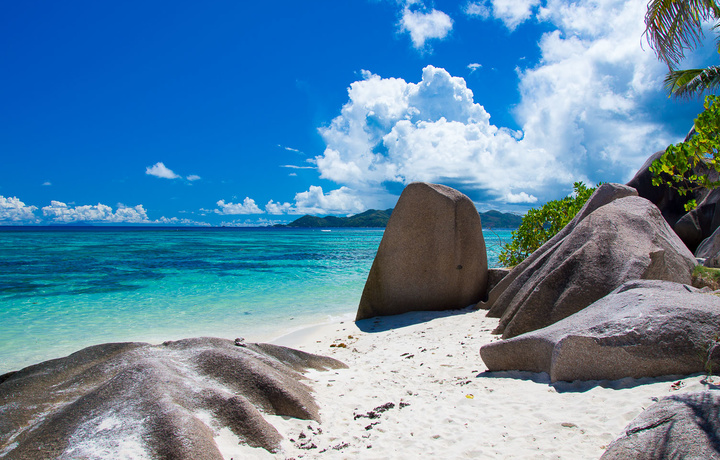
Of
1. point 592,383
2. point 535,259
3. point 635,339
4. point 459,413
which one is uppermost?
point 535,259

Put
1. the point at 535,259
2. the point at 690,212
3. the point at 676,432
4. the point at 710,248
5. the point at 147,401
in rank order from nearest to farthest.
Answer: the point at 676,432, the point at 147,401, the point at 535,259, the point at 710,248, the point at 690,212

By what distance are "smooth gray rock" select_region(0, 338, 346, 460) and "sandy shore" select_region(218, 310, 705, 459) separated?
0.23m

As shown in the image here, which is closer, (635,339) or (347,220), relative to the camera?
(635,339)

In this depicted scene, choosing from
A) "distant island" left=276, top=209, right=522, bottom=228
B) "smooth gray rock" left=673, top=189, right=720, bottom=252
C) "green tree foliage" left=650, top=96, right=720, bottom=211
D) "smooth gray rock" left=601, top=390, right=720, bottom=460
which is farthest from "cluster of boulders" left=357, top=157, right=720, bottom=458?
"distant island" left=276, top=209, right=522, bottom=228

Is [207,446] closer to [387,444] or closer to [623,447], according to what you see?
[387,444]

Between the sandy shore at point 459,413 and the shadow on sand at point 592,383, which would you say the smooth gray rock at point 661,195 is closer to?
the sandy shore at point 459,413

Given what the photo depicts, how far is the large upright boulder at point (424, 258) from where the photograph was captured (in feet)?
28.8

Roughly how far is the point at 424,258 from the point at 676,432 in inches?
265

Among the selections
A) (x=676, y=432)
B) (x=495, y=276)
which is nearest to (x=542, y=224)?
(x=495, y=276)

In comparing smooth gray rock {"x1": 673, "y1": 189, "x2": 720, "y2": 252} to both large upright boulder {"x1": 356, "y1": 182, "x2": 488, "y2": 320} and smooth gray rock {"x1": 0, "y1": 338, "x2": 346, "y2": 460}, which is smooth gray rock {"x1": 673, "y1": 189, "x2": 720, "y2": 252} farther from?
smooth gray rock {"x1": 0, "y1": 338, "x2": 346, "y2": 460}

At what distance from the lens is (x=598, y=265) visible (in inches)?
205

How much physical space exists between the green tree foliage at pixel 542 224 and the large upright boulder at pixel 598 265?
175 inches

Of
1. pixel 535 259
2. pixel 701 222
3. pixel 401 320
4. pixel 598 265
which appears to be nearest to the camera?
pixel 598 265

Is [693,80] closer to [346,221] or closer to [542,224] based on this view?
[542,224]
